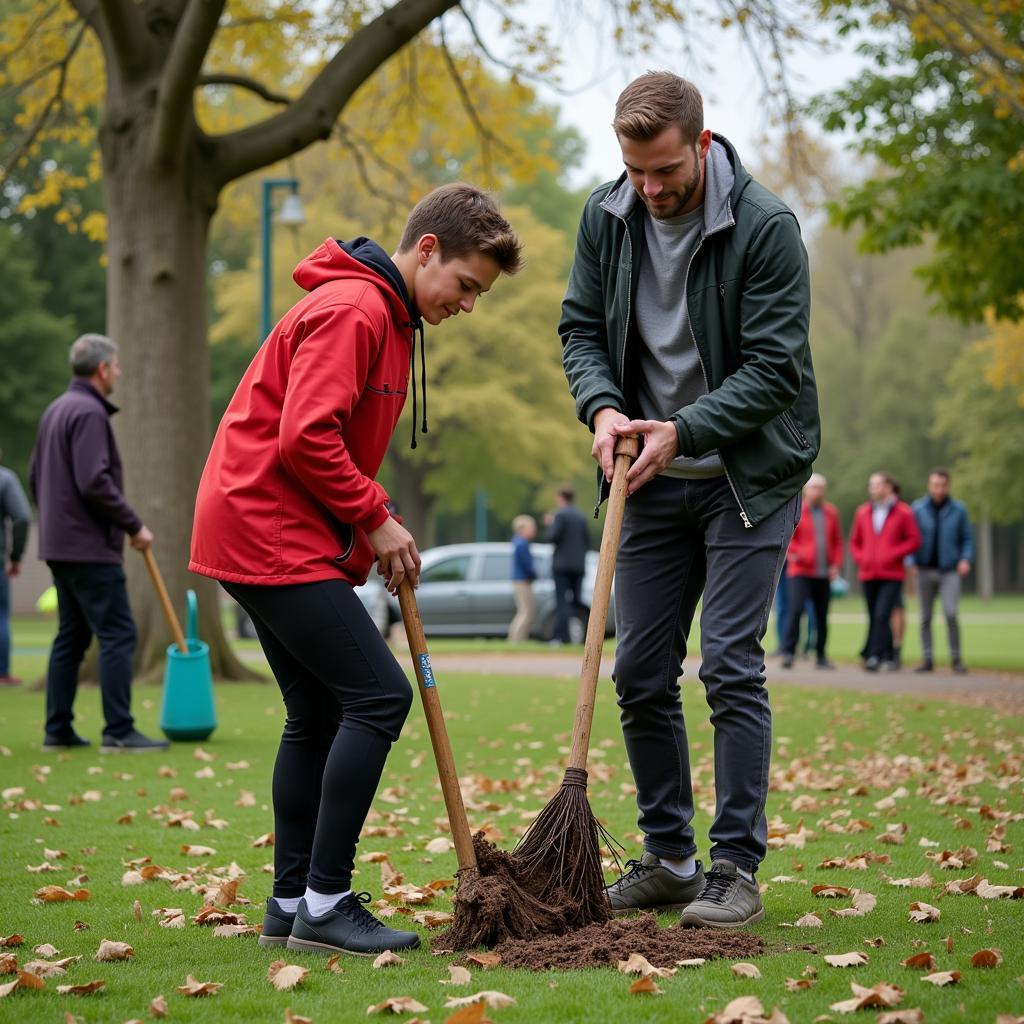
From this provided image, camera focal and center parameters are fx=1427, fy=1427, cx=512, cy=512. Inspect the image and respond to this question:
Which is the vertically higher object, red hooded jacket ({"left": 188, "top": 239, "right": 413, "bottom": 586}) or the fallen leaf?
red hooded jacket ({"left": 188, "top": 239, "right": 413, "bottom": 586})

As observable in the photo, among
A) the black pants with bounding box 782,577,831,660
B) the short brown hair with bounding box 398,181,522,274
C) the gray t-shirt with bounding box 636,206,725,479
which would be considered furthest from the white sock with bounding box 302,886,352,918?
the black pants with bounding box 782,577,831,660

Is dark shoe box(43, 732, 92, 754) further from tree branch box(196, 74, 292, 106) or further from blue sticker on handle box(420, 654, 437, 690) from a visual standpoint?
tree branch box(196, 74, 292, 106)

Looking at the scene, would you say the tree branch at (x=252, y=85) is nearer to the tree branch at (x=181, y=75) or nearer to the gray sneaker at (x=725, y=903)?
the tree branch at (x=181, y=75)

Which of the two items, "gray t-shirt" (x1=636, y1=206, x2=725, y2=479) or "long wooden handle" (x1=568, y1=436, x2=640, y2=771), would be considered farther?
"gray t-shirt" (x1=636, y1=206, x2=725, y2=479)

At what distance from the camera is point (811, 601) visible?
53.6 feet

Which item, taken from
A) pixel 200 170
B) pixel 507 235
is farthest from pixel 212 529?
pixel 200 170

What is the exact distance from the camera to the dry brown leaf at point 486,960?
12.4ft

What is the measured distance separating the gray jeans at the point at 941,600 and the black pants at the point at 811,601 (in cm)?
109

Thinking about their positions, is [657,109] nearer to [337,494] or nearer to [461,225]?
Answer: [461,225]

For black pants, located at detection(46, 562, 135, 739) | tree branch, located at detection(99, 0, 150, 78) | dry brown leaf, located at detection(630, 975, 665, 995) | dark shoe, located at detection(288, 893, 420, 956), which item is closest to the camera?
dry brown leaf, located at detection(630, 975, 665, 995)

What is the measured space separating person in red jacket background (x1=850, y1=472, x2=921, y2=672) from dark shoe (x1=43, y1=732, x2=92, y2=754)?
383 inches

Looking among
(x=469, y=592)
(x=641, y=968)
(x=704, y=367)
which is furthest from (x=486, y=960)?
(x=469, y=592)

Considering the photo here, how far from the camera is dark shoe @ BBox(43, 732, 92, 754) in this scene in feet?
28.4

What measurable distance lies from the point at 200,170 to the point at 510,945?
997 centimetres
